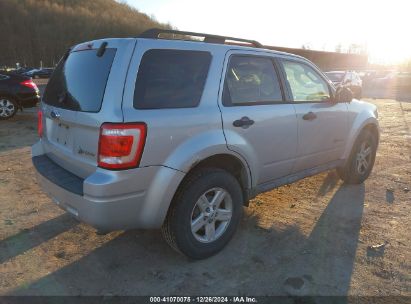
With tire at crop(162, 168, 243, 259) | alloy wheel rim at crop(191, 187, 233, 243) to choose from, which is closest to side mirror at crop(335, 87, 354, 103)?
tire at crop(162, 168, 243, 259)

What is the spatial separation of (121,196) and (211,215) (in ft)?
3.05

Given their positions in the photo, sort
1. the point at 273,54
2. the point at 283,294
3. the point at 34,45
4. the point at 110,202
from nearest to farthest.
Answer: the point at 110,202
the point at 283,294
the point at 273,54
the point at 34,45

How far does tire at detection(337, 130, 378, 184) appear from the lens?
5168 mm

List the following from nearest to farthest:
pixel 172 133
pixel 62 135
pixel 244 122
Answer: pixel 172 133 < pixel 62 135 < pixel 244 122

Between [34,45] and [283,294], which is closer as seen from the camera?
[283,294]

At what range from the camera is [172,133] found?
289cm

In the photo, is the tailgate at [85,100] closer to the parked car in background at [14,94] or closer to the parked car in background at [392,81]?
the parked car in background at [14,94]

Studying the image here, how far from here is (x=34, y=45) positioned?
258ft

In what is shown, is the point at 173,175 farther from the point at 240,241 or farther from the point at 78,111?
the point at 240,241

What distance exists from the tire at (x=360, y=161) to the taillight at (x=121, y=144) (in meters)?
3.38

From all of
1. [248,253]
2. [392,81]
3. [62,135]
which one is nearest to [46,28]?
[392,81]

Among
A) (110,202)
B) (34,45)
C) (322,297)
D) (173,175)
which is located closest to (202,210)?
(173,175)

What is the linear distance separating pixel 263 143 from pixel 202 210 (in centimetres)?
90

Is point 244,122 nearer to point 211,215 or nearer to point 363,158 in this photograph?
point 211,215
